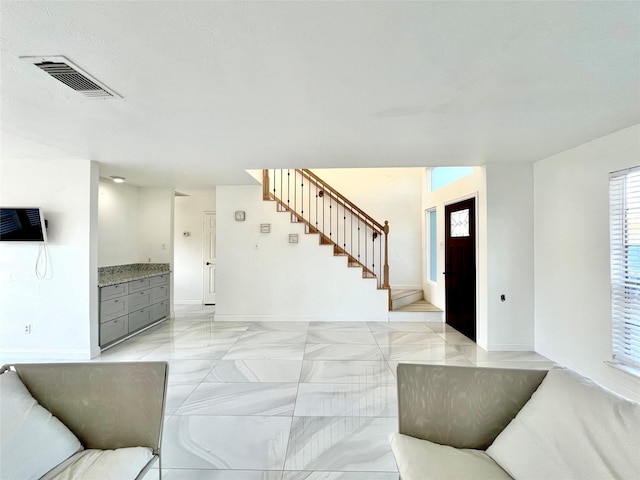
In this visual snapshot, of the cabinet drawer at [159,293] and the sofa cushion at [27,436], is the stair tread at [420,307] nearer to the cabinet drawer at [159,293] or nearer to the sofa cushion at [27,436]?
the cabinet drawer at [159,293]

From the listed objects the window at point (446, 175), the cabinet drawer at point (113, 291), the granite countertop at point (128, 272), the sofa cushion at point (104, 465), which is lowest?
the sofa cushion at point (104, 465)

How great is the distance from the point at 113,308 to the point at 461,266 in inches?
209

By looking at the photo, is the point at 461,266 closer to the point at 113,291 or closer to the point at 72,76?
the point at 72,76

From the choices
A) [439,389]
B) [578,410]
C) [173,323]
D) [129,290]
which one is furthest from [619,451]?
[173,323]

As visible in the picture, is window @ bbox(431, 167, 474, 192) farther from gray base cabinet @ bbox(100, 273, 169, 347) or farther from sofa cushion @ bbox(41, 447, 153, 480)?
gray base cabinet @ bbox(100, 273, 169, 347)

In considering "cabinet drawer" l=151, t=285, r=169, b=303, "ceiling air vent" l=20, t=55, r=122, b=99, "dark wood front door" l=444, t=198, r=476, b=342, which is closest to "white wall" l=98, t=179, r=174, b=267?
"cabinet drawer" l=151, t=285, r=169, b=303

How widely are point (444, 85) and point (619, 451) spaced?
6.59 ft

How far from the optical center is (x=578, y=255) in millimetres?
3203

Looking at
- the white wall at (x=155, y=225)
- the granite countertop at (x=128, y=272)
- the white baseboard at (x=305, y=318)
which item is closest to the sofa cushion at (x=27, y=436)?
the granite countertop at (x=128, y=272)

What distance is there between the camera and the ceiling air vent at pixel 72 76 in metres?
1.65

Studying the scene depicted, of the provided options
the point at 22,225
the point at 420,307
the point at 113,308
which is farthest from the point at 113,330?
the point at 420,307

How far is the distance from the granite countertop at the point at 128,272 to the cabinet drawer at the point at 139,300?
0.27 m

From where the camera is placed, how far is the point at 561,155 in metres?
3.44

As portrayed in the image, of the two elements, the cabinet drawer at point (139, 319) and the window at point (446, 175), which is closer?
the cabinet drawer at point (139, 319)
